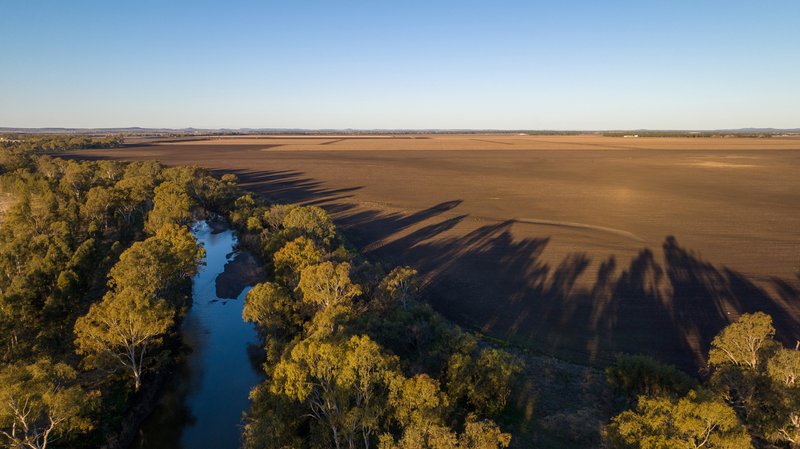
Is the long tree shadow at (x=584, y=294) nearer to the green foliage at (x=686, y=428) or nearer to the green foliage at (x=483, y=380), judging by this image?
the green foliage at (x=483, y=380)

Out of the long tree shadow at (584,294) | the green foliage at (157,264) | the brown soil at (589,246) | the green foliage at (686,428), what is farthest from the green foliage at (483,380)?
the green foliage at (157,264)

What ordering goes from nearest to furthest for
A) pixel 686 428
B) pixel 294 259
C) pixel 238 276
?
pixel 686 428
pixel 294 259
pixel 238 276

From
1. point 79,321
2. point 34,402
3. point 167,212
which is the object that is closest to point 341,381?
point 34,402

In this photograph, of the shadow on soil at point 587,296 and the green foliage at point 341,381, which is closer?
the green foliage at point 341,381

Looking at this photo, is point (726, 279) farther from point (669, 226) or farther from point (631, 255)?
point (669, 226)

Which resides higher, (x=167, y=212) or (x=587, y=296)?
(x=167, y=212)

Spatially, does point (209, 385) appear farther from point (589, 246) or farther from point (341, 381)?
point (589, 246)
